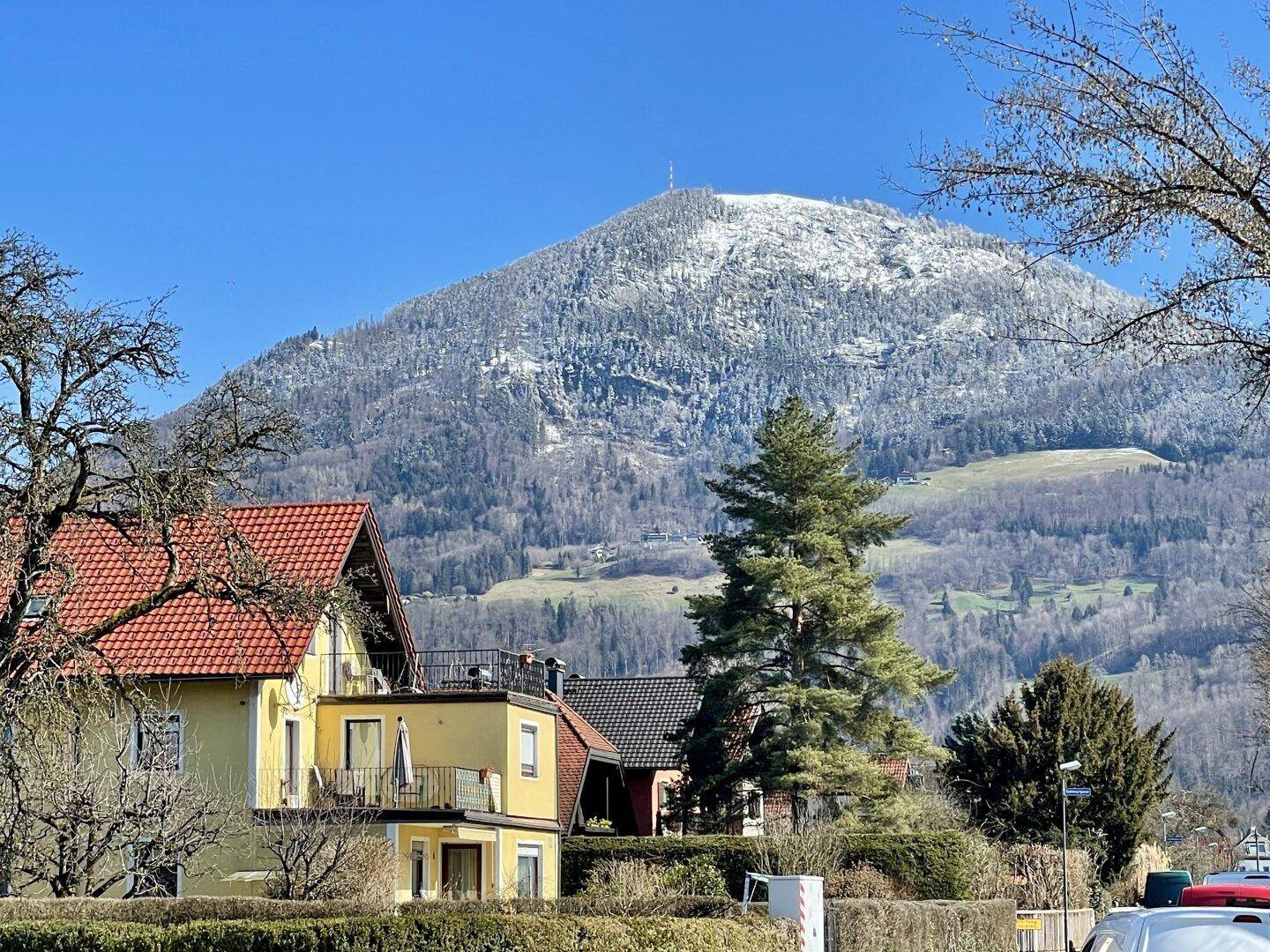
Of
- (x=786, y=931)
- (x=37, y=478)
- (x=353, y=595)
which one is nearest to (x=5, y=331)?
(x=37, y=478)

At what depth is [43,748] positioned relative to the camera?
1120 inches

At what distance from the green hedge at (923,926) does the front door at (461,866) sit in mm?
10861

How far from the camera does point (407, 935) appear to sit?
22.0 m

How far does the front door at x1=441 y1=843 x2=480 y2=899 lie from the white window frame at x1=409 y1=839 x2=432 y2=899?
0.59 m

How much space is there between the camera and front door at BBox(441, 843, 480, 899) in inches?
1574

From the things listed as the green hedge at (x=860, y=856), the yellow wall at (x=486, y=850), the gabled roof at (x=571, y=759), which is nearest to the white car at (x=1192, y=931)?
the yellow wall at (x=486, y=850)

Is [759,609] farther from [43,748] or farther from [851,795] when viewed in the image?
[43,748]

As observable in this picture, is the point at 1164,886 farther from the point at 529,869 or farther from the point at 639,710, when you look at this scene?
the point at 639,710

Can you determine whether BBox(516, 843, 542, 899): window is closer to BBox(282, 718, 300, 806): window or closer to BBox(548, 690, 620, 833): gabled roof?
BBox(282, 718, 300, 806): window

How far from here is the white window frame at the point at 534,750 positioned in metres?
40.6

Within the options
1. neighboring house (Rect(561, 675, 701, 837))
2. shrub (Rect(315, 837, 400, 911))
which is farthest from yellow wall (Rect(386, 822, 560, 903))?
neighboring house (Rect(561, 675, 701, 837))

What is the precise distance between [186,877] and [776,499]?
2555 centimetres

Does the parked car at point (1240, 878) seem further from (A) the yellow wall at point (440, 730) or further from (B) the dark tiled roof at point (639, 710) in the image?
(B) the dark tiled roof at point (639, 710)

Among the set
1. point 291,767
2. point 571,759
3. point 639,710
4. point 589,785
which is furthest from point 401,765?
point 639,710
